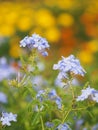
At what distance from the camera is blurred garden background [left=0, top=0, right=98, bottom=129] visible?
637 cm

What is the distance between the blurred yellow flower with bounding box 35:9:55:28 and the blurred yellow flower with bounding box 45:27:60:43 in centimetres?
14

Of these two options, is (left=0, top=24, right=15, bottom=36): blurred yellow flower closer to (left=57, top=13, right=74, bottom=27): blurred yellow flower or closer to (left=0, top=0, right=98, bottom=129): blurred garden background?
(left=0, top=0, right=98, bottom=129): blurred garden background

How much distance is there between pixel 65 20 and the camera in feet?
23.7

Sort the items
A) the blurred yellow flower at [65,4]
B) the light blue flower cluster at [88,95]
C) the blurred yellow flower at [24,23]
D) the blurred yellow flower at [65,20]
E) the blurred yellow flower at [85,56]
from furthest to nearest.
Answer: the blurred yellow flower at [65,4], the blurred yellow flower at [65,20], the blurred yellow flower at [24,23], the blurred yellow flower at [85,56], the light blue flower cluster at [88,95]

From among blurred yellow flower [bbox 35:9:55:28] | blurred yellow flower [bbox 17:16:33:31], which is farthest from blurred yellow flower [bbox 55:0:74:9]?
blurred yellow flower [bbox 17:16:33:31]

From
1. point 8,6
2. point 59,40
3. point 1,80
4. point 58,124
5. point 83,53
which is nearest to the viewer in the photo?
point 58,124

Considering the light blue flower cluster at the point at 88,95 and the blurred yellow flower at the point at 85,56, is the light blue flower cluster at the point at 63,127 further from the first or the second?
the blurred yellow flower at the point at 85,56

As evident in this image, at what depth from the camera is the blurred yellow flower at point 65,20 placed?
7.17 meters

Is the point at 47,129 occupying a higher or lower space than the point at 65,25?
lower

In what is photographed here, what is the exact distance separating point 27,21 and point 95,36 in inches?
35.0

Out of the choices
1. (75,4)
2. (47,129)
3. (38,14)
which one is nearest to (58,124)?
(47,129)

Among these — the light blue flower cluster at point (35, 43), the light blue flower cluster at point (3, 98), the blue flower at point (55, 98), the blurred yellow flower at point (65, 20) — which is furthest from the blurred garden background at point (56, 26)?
the light blue flower cluster at point (35, 43)

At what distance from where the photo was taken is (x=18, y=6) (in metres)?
8.14

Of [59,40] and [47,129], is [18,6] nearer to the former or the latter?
[59,40]
